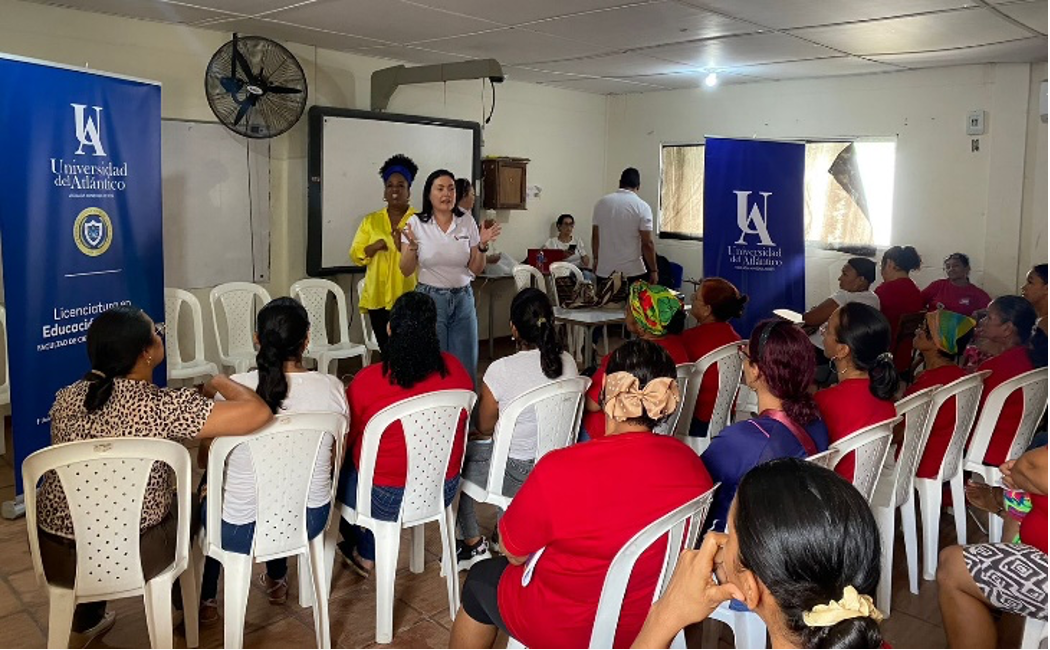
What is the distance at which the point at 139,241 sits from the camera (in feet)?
13.0

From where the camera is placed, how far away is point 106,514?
6.86 feet

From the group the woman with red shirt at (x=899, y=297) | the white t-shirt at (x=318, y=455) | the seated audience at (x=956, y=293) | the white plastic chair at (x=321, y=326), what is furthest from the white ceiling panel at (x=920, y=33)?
the white t-shirt at (x=318, y=455)

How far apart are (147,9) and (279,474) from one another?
145 inches

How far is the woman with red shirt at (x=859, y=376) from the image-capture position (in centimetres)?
279

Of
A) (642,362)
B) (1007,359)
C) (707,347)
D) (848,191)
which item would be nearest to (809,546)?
(642,362)

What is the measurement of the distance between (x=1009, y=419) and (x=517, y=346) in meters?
1.90

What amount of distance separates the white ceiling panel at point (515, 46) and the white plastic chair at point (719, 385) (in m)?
2.64

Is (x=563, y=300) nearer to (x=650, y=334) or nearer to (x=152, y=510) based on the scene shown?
(x=650, y=334)

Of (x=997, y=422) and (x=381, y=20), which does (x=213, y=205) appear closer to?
(x=381, y=20)

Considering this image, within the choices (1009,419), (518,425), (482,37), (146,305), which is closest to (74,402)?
(518,425)

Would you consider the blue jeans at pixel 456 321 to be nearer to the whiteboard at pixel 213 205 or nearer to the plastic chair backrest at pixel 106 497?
the whiteboard at pixel 213 205

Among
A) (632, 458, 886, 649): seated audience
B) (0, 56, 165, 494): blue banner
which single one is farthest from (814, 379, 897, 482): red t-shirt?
(0, 56, 165, 494): blue banner

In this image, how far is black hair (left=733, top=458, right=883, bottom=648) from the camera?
50.3 inches

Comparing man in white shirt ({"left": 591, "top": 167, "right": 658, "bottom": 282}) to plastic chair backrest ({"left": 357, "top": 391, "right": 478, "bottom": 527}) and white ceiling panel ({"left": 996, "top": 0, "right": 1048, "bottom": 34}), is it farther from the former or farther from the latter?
plastic chair backrest ({"left": 357, "top": 391, "right": 478, "bottom": 527})
